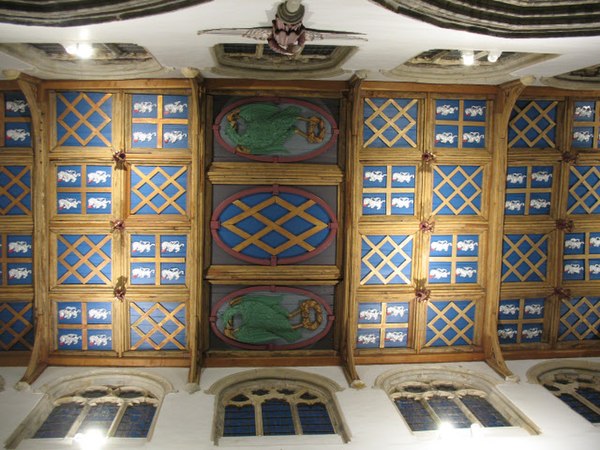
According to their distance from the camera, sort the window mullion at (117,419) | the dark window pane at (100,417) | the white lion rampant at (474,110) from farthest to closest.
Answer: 1. the white lion rampant at (474,110)
2. the dark window pane at (100,417)
3. the window mullion at (117,419)

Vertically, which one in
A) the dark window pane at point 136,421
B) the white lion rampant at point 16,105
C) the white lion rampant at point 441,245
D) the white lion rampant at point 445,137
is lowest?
the dark window pane at point 136,421

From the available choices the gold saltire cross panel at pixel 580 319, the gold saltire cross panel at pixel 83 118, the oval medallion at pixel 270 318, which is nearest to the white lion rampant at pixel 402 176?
the oval medallion at pixel 270 318

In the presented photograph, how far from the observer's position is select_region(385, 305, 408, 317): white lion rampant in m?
7.81

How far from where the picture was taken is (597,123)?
7.91m

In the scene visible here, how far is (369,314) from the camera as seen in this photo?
7773 mm

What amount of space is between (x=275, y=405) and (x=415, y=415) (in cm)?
186

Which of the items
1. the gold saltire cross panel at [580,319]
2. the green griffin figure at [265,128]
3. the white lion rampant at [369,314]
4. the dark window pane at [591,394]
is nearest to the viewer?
the dark window pane at [591,394]

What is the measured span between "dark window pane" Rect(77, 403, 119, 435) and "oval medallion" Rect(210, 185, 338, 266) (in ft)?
8.51

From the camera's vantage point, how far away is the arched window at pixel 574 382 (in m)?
7.09

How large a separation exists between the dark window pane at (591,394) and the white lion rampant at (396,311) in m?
2.72

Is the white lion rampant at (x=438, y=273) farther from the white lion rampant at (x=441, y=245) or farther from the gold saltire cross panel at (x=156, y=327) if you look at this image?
the gold saltire cross panel at (x=156, y=327)

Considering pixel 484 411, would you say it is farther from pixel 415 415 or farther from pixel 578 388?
pixel 578 388

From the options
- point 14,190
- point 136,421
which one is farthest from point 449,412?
point 14,190

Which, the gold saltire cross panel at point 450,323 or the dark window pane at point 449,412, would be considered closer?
the dark window pane at point 449,412
